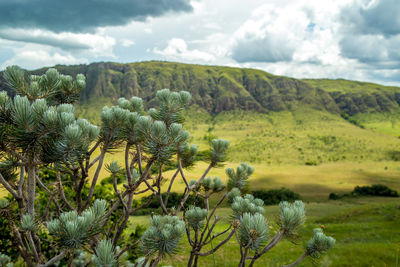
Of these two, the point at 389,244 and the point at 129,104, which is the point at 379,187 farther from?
the point at 129,104

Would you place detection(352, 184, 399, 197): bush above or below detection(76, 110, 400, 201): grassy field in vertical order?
above

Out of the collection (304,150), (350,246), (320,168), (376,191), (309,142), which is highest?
(350,246)

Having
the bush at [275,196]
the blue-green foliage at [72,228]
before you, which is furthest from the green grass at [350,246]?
the bush at [275,196]

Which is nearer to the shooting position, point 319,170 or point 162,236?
point 162,236

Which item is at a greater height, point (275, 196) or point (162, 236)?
point (162, 236)

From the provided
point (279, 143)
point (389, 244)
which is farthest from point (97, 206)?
point (279, 143)

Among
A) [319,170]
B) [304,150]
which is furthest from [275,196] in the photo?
[304,150]

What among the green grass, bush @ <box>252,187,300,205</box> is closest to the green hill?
bush @ <box>252,187,300,205</box>

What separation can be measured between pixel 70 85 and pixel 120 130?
1016 mm

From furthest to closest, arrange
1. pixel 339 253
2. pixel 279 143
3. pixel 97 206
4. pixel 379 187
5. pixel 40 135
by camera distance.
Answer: pixel 279 143
pixel 379 187
pixel 339 253
pixel 40 135
pixel 97 206

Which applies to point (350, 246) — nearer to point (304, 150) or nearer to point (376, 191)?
point (376, 191)

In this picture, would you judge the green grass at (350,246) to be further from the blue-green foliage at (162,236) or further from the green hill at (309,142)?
the green hill at (309,142)

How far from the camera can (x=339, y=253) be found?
8.90 meters

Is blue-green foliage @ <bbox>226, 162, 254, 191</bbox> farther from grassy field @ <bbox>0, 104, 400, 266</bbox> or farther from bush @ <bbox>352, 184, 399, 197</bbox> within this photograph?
bush @ <bbox>352, 184, 399, 197</bbox>
